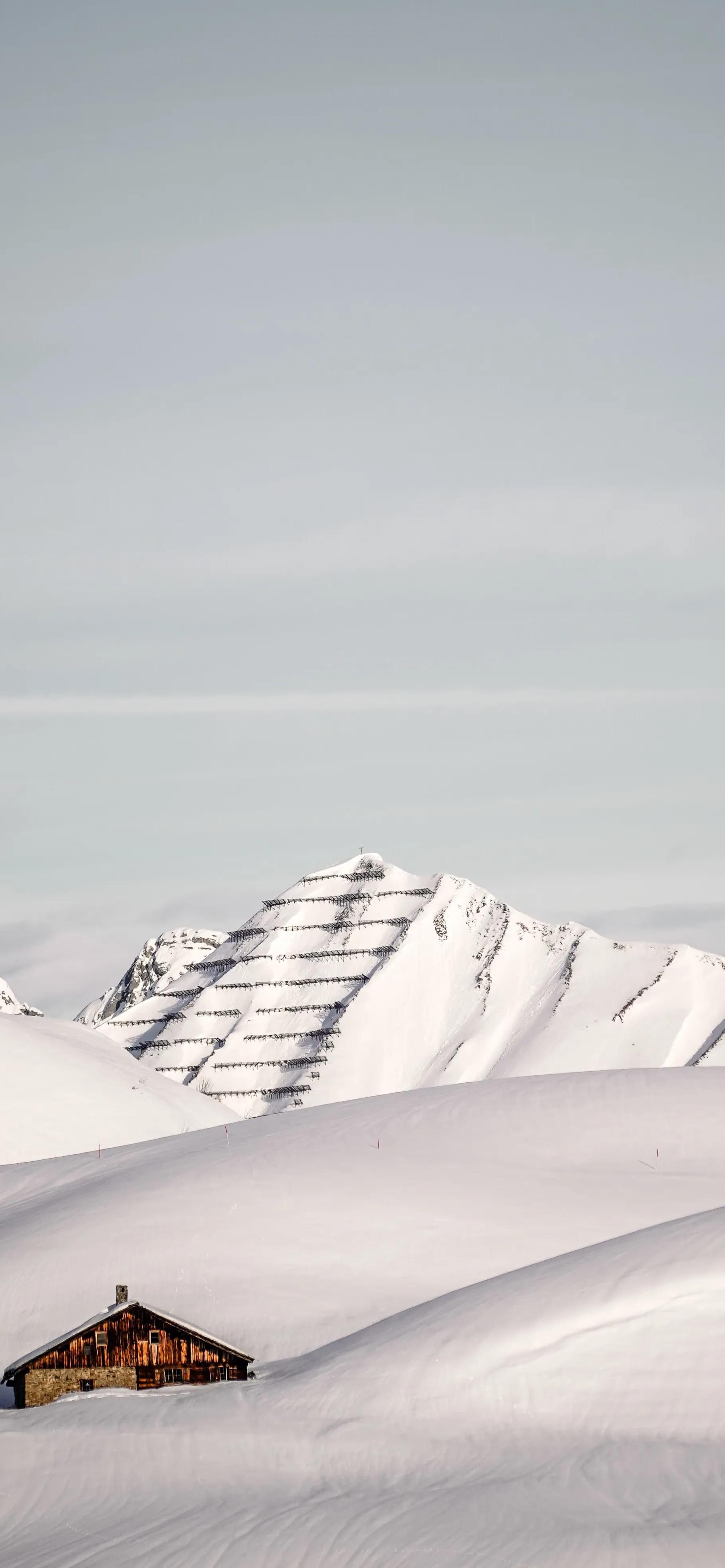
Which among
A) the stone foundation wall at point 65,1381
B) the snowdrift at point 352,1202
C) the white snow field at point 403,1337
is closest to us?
the white snow field at point 403,1337

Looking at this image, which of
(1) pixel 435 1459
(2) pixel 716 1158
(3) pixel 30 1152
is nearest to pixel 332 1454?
(1) pixel 435 1459

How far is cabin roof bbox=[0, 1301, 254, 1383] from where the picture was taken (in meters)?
38.7

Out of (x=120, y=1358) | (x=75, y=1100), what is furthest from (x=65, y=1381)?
(x=75, y=1100)

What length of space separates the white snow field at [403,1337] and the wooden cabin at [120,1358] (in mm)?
1581

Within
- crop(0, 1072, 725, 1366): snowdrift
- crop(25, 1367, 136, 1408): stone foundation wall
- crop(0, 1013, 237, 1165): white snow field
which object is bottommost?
crop(25, 1367, 136, 1408): stone foundation wall

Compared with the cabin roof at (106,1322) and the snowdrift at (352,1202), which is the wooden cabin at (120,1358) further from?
the snowdrift at (352,1202)

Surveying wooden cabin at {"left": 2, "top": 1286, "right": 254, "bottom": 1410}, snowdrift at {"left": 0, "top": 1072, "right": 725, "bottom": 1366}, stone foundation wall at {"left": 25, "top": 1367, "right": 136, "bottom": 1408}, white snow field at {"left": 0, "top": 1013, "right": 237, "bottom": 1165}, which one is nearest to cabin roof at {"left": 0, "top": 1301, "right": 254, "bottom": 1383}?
wooden cabin at {"left": 2, "top": 1286, "right": 254, "bottom": 1410}

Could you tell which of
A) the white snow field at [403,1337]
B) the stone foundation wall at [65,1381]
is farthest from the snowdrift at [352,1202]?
the stone foundation wall at [65,1381]

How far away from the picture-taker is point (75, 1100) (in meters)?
103

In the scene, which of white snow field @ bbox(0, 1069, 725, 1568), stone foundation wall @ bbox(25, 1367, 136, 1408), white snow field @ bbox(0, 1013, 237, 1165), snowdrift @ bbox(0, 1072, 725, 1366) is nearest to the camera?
white snow field @ bbox(0, 1069, 725, 1568)

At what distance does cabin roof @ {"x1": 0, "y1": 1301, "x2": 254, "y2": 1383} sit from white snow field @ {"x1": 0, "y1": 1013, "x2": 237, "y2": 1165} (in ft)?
182

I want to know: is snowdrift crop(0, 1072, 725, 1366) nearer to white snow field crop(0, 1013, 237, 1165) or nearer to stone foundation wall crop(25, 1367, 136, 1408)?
stone foundation wall crop(25, 1367, 136, 1408)

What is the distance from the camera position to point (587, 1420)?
34531 millimetres

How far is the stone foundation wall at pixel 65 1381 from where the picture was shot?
127 ft
